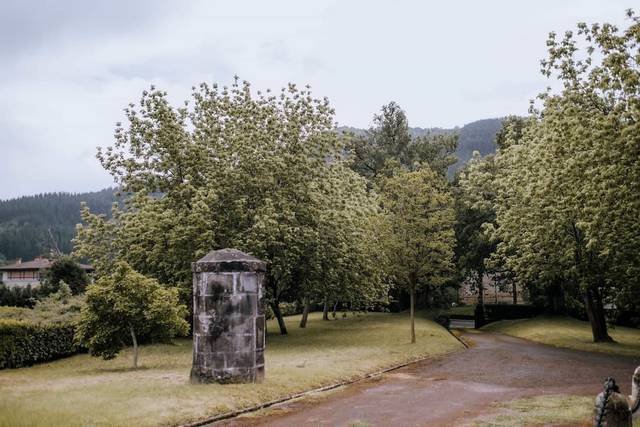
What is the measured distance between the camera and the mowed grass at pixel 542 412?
13.5m

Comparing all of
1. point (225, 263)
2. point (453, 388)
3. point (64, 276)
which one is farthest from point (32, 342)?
point (64, 276)

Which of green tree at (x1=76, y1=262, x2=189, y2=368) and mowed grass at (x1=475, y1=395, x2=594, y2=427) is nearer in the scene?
mowed grass at (x1=475, y1=395, x2=594, y2=427)

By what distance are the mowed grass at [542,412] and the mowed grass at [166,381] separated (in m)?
6.02

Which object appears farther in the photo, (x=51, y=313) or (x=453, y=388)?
(x=51, y=313)

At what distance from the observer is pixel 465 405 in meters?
15.9

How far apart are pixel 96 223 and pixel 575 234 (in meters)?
27.8

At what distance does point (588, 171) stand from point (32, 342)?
23.6 metres

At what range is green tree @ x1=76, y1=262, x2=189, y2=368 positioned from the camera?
22188 millimetres

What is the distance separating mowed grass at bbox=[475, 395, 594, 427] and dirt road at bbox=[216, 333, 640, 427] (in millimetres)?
570

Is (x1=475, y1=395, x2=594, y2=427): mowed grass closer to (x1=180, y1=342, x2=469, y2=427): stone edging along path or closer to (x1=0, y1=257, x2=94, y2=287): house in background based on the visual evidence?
(x1=180, y1=342, x2=469, y2=427): stone edging along path

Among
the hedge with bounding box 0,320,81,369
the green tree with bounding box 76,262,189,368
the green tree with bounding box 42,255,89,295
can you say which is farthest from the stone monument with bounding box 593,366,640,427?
the green tree with bounding box 42,255,89,295

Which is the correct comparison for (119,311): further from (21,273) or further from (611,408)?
(21,273)

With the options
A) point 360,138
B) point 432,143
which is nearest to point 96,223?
point 360,138

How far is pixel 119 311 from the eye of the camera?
2211 cm
